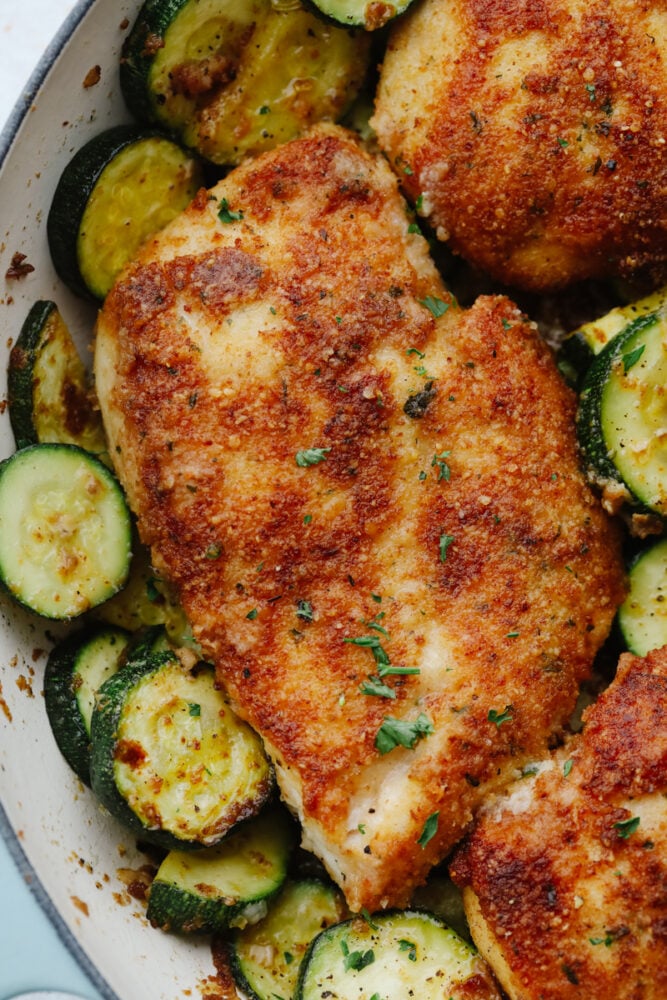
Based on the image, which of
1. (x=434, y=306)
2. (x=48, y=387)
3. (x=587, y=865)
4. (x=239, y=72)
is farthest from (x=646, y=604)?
(x=239, y=72)

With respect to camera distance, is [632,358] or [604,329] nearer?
[632,358]

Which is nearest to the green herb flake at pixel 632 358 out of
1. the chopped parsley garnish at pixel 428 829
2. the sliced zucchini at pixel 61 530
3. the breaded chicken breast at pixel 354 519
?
the breaded chicken breast at pixel 354 519

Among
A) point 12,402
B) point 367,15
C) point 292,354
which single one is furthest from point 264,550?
point 367,15

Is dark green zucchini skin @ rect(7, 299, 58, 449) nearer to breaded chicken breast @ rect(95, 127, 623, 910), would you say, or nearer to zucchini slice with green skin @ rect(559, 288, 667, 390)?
breaded chicken breast @ rect(95, 127, 623, 910)

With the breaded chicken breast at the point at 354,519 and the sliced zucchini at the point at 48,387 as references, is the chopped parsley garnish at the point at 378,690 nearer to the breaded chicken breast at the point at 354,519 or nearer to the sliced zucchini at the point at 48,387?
the breaded chicken breast at the point at 354,519

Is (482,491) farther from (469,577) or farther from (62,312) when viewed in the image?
(62,312)

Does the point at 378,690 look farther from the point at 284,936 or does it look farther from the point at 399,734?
the point at 284,936

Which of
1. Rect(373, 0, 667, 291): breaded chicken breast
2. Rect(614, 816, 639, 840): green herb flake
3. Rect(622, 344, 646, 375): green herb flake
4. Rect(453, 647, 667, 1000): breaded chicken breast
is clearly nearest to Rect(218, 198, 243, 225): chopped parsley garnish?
Rect(373, 0, 667, 291): breaded chicken breast
